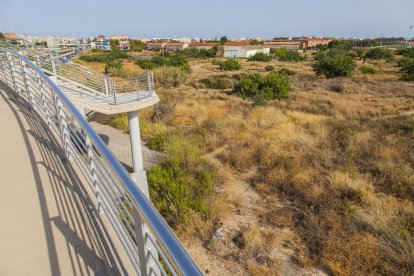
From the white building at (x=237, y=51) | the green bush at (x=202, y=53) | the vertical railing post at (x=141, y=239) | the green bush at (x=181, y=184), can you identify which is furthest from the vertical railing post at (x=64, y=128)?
the green bush at (x=202, y=53)

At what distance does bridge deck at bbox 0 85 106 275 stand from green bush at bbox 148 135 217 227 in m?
3.26

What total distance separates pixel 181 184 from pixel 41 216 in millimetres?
5059

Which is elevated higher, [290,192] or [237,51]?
[237,51]

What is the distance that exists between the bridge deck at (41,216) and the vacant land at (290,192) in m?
3.24

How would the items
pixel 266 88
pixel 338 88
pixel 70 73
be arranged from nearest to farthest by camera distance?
pixel 70 73 → pixel 266 88 → pixel 338 88

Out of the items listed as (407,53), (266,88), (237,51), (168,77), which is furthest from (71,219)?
(237,51)

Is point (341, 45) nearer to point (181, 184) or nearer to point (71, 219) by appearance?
point (181, 184)

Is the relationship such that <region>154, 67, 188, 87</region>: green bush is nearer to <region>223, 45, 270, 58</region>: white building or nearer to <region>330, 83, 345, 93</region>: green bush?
<region>330, 83, 345, 93</region>: green bush

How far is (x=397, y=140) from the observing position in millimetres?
10695

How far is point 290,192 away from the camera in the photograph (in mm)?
7797

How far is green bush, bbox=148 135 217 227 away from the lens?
664 centimetres

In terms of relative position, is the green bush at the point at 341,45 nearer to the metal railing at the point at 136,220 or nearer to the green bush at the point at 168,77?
the green bush at the point at 168,77

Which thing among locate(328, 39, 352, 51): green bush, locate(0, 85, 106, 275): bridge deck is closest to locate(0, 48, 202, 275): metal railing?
locate(0, 85, 106, 275): bridge deck

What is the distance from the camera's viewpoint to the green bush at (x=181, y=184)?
6641 mm
